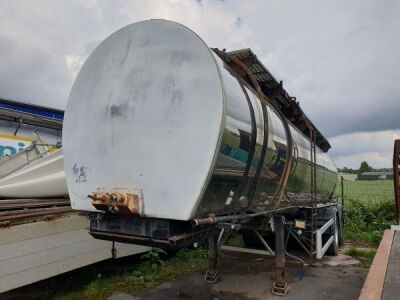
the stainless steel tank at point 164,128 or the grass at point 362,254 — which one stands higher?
the stainless steel tank at point 164,128

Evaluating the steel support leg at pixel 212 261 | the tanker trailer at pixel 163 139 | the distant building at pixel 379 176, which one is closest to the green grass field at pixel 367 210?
the distant building at pixel 379 176

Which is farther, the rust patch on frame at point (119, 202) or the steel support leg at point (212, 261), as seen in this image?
the steel support leg at point (212, 261)

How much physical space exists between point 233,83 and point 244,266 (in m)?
4.83

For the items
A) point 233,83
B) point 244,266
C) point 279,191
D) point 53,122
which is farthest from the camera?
point 53,122

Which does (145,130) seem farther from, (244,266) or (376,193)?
(376,193)

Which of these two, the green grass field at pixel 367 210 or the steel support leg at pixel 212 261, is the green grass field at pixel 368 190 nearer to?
the green grass field at pixel 367 210

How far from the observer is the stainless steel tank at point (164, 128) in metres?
3.30

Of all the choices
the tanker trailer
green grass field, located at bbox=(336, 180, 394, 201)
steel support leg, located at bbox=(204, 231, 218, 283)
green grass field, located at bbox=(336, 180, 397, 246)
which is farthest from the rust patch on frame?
green grass field, located at bbox=(336, 180, 394, 201)

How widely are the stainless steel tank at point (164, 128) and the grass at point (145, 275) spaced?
2.34m

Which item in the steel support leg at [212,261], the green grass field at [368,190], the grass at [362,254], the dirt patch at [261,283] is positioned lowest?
the dirt patch at [261,283]

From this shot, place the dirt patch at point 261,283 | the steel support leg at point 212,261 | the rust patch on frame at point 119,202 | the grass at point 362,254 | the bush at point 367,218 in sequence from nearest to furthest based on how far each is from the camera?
the rust patch on frame at point 119,202 < the dirt patch at point 261,283 < the steel support leg at point 212,261 < the grass at point 362,254 < the bush at point 367,218

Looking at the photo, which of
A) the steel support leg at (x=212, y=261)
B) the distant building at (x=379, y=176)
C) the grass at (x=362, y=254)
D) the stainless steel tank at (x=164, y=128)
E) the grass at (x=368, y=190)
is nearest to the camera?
the stainless steel tank at (x=164, y=128)

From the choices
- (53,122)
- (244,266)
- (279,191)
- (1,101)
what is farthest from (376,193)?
(1,101)

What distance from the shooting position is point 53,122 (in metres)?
9.84
